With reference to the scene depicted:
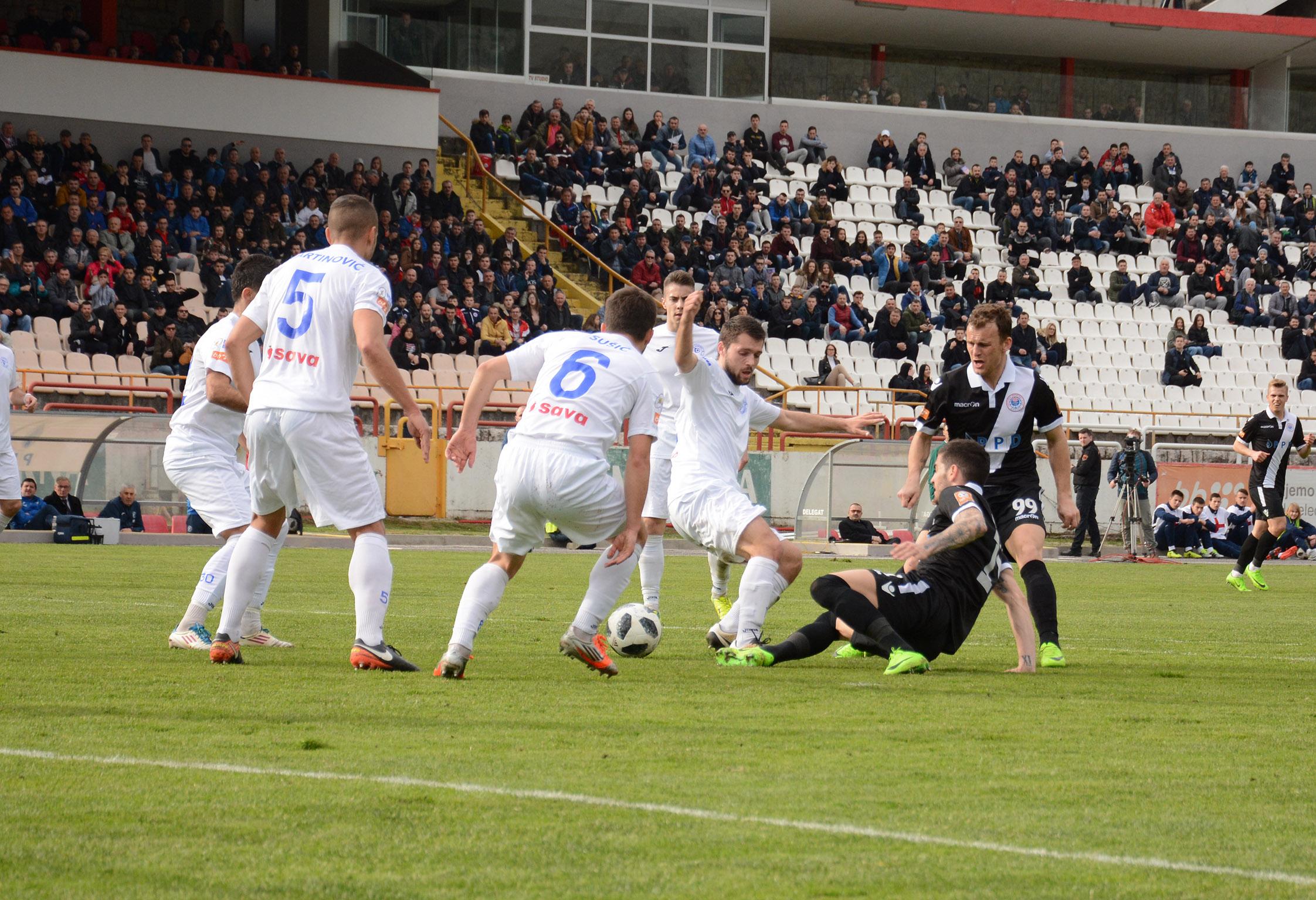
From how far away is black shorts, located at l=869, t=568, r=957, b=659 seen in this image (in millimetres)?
8039

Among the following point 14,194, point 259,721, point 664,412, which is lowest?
point 259,721

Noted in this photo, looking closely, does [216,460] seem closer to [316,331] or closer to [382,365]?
[316,331]

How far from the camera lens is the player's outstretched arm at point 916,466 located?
342 inches

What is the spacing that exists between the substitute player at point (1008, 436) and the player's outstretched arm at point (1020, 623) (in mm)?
128

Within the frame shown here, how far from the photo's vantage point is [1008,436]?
8.94m

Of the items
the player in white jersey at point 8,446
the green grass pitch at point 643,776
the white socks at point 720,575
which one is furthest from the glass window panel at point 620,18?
the green grass pitch at point 643,776

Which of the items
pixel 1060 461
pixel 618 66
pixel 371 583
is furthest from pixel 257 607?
pixel 618 66

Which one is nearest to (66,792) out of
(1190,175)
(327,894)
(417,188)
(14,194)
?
(327,894)

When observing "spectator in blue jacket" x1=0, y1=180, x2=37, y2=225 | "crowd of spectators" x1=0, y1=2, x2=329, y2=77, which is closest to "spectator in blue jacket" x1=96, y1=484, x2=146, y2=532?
"spectator in blue jacket" x1=0, y1=180, x2=37, y2=225

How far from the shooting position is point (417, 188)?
105 ft

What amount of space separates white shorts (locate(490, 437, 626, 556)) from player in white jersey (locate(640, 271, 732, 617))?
2341 mm

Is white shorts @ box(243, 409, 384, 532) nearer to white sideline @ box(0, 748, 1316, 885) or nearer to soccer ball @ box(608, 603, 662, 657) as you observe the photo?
soccer ball @ box(608, 603, 662, 657)

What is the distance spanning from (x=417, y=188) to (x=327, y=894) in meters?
29.6

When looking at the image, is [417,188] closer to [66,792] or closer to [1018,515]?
[1018,515]
